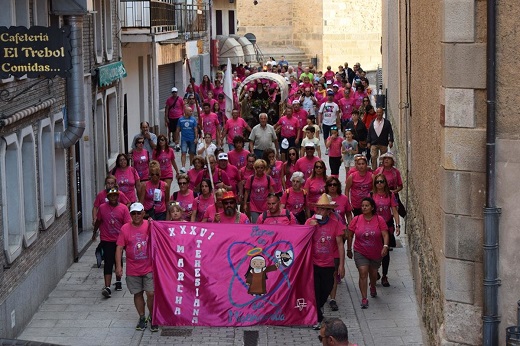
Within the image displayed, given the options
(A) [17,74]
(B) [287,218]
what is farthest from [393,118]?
(A) [17,74]

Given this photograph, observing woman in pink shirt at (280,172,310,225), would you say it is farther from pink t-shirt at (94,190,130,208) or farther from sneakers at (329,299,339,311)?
pink t-shirt at (94,190,130,208)

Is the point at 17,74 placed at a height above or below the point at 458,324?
above

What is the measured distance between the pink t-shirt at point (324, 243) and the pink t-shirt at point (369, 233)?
613 millimetres

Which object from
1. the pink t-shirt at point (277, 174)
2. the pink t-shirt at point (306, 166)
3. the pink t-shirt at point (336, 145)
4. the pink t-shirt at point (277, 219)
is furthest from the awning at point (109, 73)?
the pink t-shirt at point (277, 219)

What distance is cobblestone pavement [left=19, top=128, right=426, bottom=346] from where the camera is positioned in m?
13.6

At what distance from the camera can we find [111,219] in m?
15.6

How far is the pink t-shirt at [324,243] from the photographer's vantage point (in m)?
13.9

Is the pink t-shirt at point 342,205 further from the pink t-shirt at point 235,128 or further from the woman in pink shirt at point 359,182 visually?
the pink t-shirt at point 235,128

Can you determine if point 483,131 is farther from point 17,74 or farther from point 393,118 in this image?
point 393,118

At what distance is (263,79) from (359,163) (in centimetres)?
1526

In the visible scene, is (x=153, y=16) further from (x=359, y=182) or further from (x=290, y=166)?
(x=359, y=182)

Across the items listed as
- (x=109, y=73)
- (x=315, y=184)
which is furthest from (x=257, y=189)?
(x=109, y=73)

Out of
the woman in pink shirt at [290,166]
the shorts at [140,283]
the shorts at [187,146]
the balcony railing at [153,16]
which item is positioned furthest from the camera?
the balcony railing at [153,16]

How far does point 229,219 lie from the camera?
14.5 meters
